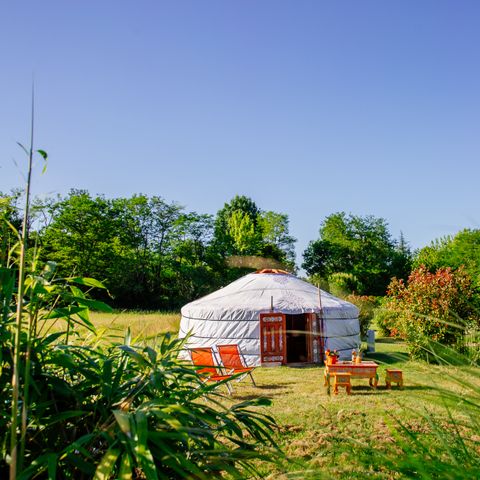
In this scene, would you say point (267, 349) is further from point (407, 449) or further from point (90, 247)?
point (90, 247)

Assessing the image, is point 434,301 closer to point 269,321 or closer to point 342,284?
point 269,321

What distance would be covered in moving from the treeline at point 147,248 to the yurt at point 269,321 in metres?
13.8

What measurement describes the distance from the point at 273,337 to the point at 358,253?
2528cm

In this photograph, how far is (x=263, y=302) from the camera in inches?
426

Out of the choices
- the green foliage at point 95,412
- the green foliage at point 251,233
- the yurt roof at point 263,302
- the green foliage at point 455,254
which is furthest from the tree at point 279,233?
the green foliage at point 95,412

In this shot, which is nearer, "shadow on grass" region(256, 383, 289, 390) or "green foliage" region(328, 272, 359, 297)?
"shadow on grass" region(256, 383, 289, 390)

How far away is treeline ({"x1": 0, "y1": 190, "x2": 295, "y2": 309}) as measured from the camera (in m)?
24.9

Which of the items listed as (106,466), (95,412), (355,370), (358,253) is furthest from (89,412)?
(358,253)

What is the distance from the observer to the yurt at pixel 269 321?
10.5 metres

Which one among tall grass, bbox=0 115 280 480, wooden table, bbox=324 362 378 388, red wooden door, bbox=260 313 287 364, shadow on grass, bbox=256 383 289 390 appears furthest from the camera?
red wooden door, bbox=260 313 287 364

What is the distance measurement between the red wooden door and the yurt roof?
19 centimetres

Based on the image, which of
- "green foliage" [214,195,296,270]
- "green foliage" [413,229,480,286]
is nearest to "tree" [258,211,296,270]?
"green foliage" [214,195,296,270]

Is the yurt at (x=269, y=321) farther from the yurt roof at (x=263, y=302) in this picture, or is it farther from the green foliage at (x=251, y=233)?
the green foliage at (x=251, y=233)

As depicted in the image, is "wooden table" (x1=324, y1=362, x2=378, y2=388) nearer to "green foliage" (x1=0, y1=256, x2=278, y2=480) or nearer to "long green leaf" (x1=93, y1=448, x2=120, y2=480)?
"green foliage" (x1=0, y1=256, x2=278, y2=480)
